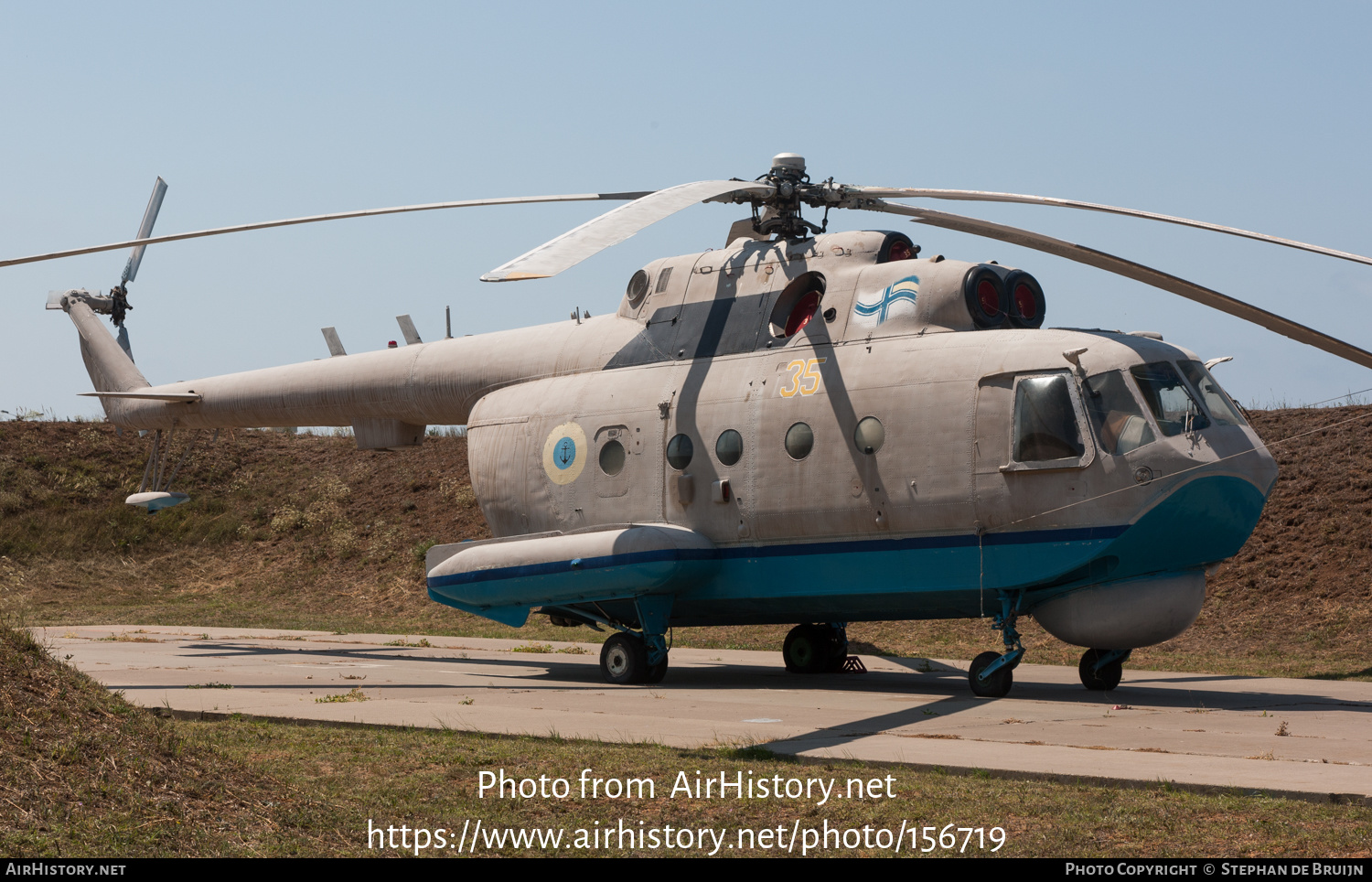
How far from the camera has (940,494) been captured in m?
13.2

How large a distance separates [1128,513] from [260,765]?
27.7 feet

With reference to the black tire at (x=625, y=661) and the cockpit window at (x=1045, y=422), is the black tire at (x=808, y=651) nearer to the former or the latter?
the black tire at (x=625, y=661)

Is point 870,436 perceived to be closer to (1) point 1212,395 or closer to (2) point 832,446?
(2) point 832,446

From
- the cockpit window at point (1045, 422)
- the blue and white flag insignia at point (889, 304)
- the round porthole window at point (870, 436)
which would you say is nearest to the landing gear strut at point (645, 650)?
the round porthole window at point (870, 436)

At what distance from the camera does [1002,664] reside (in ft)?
42.8

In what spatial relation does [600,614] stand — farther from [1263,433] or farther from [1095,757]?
[1263,433]

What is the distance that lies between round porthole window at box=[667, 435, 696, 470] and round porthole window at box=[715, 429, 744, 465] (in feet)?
1.26

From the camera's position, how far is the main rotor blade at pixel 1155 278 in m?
11.4

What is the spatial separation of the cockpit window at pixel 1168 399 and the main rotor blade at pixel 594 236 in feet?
16.5

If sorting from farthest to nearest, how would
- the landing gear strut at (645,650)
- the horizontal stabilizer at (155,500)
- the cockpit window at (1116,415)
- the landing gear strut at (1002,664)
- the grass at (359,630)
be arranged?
the horizontal stabilizer at (155,500) → the landing gear strut at (645,650) → the landing gear strut at (1002,664) → the cockpit window at (1116,415) → the grass at (359,630)

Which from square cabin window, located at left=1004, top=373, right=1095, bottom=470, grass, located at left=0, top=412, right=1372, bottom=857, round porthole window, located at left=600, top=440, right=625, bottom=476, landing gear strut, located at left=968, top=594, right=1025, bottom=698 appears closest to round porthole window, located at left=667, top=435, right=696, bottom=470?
round porthole window, located at left=600, top=440, right=625, bottom=476

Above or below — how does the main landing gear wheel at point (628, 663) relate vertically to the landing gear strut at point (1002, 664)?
below

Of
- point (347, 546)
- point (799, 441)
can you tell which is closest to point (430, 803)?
point (799, 441)
